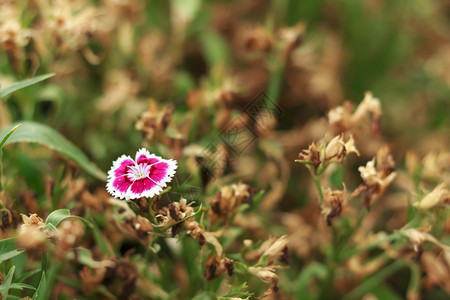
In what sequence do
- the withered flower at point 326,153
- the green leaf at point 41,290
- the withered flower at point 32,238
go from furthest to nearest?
the withered flower at point 326,153 → the green leaf at point 41,290 → the withered flower at point 32,238

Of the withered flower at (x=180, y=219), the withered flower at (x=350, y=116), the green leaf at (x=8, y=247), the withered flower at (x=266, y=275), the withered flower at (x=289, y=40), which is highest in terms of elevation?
the withered flower at (x=289, y=40)

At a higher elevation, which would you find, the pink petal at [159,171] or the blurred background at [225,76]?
the blurred background at [225,76]

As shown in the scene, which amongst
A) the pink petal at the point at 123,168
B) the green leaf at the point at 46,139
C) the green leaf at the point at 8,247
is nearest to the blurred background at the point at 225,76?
the green leaf at the point at 46,139

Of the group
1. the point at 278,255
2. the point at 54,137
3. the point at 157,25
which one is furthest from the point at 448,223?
the point at 157,25

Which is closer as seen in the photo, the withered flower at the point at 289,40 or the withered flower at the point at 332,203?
the withered flower at the point at 332,203

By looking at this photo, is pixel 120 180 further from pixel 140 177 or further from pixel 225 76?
pixel 225 76

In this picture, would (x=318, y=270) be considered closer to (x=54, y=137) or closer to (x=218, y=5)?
(x=54, y=137)

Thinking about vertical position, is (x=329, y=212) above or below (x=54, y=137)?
below

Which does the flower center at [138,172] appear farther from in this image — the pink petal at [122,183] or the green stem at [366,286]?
the green stem at [366,286]

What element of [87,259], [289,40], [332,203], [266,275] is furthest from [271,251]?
[289,40]
